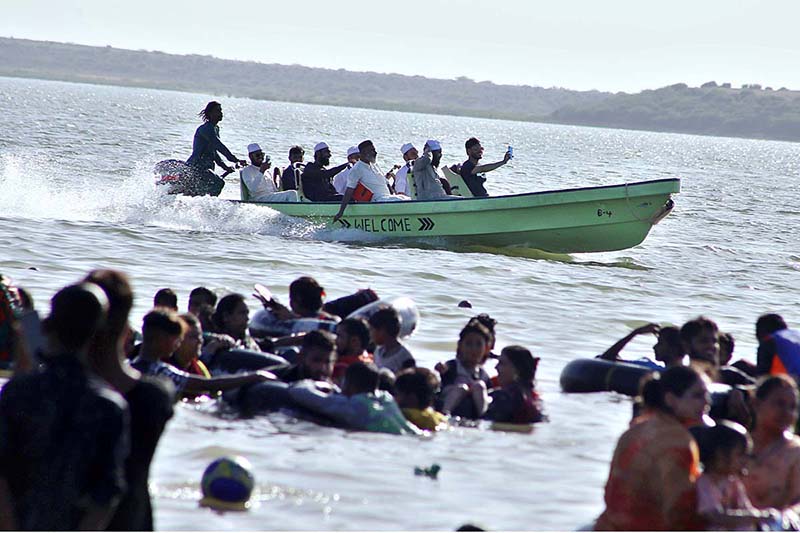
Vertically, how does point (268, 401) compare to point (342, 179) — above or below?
below

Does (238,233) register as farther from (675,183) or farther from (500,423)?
(500,423)

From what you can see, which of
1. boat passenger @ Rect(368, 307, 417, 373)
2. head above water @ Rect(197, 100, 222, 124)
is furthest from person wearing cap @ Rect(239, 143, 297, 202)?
boat passenger @ Rect(368, 307, 417, 373)

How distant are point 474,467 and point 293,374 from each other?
166 cm

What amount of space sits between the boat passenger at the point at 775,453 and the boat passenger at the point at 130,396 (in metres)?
3.19

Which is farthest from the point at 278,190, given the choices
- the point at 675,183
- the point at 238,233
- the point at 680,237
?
the point at 680,237

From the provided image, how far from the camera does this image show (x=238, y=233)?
22828 mm

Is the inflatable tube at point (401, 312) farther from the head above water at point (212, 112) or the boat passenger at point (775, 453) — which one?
the head above water at point (212, 112)

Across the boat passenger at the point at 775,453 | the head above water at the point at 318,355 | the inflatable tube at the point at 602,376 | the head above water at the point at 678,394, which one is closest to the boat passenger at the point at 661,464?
the head above water at the point at 678,394

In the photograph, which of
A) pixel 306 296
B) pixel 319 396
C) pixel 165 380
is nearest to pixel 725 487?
pixel 165 380

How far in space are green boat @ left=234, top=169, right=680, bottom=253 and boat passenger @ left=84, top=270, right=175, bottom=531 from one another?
16432 mm

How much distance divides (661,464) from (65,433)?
2.81 m

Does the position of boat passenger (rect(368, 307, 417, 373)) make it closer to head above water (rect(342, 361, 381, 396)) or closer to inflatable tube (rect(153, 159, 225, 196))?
head above water (rect(342, 361, 381, 396))

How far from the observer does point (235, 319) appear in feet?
33.0

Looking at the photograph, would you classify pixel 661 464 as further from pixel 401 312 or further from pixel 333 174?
pixel 333 174
